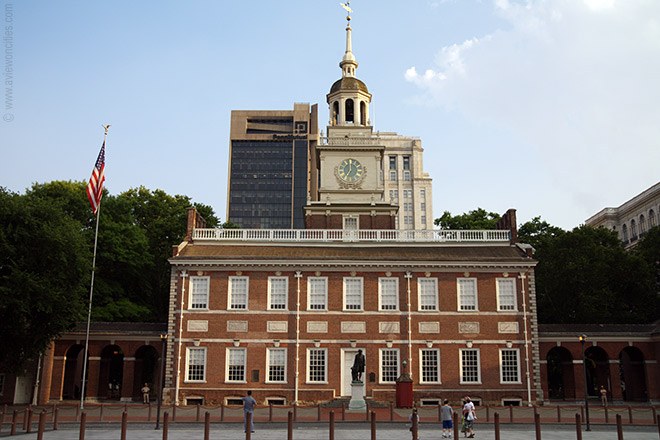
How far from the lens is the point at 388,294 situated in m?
42.2

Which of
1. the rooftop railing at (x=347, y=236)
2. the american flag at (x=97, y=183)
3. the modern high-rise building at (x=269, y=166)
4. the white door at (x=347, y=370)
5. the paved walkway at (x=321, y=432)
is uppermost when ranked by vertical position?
the modern high-rise building at (x=269, y=166)

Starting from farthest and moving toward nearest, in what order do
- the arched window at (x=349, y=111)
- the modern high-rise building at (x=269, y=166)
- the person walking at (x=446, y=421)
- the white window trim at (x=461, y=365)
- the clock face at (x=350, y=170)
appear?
the modern high-rise building at (x=269, y=166)
the arched window at (x=349, y=111)
the clock face at (x=350, y=170)
the white window trim at (x=461, y=365)
the person walking at (x=446, y=421)

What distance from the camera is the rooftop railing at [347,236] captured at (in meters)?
45.1

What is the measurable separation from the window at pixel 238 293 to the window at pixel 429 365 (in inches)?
442

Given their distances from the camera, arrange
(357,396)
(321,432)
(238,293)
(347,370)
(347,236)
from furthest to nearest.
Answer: (347,236) → (238,293) → (347,370) → (357,396) → (321,432)

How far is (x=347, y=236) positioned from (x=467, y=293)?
353 inches

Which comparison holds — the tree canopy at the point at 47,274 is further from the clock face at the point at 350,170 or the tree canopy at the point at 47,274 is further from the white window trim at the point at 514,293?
the white window trim at the point at 514,293

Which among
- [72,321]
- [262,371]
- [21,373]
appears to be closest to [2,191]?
[72,321]

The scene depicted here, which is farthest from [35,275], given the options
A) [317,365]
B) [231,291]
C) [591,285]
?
[591,285]

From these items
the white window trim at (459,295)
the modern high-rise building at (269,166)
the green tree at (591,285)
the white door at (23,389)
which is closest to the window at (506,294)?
the white window trim at (459,295)

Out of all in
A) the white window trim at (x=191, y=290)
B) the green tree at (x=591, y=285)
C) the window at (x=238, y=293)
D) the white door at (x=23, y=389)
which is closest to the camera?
the white window trim at (x=191, y=290)

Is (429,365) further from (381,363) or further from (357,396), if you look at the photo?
(357,396)

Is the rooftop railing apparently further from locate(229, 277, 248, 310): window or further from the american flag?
the american flag

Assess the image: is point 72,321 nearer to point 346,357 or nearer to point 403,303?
point 346,357
